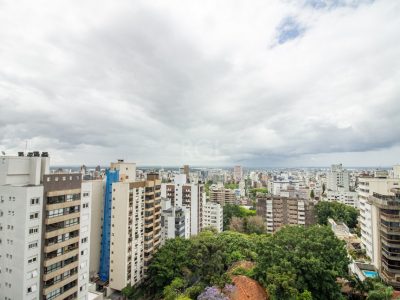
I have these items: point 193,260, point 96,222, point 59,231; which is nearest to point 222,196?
point 96,222

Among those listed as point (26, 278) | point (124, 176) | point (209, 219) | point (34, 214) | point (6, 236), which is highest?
point (124, 176)

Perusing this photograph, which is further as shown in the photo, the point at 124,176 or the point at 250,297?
the point at 124,176

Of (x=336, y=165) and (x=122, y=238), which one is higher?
(x=336, y=165)

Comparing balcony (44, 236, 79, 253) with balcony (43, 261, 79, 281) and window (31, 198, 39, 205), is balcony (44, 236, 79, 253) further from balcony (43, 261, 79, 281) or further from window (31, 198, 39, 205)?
window (31, 198, 39, 205)

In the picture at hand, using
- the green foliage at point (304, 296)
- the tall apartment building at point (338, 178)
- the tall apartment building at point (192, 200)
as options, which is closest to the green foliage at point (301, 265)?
the green foliage at point (304, 296)

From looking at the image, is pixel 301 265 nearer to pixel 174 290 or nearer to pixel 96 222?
pixel 174 290

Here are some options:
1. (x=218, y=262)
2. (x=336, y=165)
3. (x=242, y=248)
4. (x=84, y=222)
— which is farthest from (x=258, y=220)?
(x=336, y=165)

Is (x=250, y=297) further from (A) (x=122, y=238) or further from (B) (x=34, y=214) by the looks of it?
(B) (x=34, y=214)
